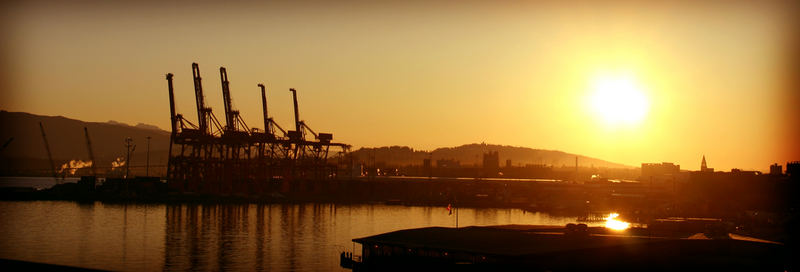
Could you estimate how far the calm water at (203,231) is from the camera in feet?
162

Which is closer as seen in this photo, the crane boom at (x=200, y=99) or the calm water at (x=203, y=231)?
the calm water at (x=203, y=231)

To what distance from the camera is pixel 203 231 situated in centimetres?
6794

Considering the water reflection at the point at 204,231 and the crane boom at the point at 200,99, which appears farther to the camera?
the crane boom at the point at 200,99

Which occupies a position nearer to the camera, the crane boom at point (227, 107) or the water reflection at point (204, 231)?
the water reflection at point (204, 231)

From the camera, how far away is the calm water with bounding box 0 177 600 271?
4925cm

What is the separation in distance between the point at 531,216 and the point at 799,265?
2265 inches

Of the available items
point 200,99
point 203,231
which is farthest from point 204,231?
point 200,99

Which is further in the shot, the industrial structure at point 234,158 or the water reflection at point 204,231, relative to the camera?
the industrial structure at point 234,158

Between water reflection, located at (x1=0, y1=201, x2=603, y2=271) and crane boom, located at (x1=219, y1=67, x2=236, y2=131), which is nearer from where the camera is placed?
water reflection, located at (x1=0, y1=201, x2=603, y2=271)

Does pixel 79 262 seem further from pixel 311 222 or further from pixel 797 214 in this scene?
pixel 797 214

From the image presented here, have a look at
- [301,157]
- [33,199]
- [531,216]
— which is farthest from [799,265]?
[301,157]

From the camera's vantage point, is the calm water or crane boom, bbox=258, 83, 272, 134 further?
crane boom, bbox=258, 83, 272, 134

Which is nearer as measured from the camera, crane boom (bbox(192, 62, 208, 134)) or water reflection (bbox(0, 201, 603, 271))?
water reflection (bbox(0, 201, 603, 271))

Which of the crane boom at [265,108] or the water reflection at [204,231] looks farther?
the crane boom at [265,108]
